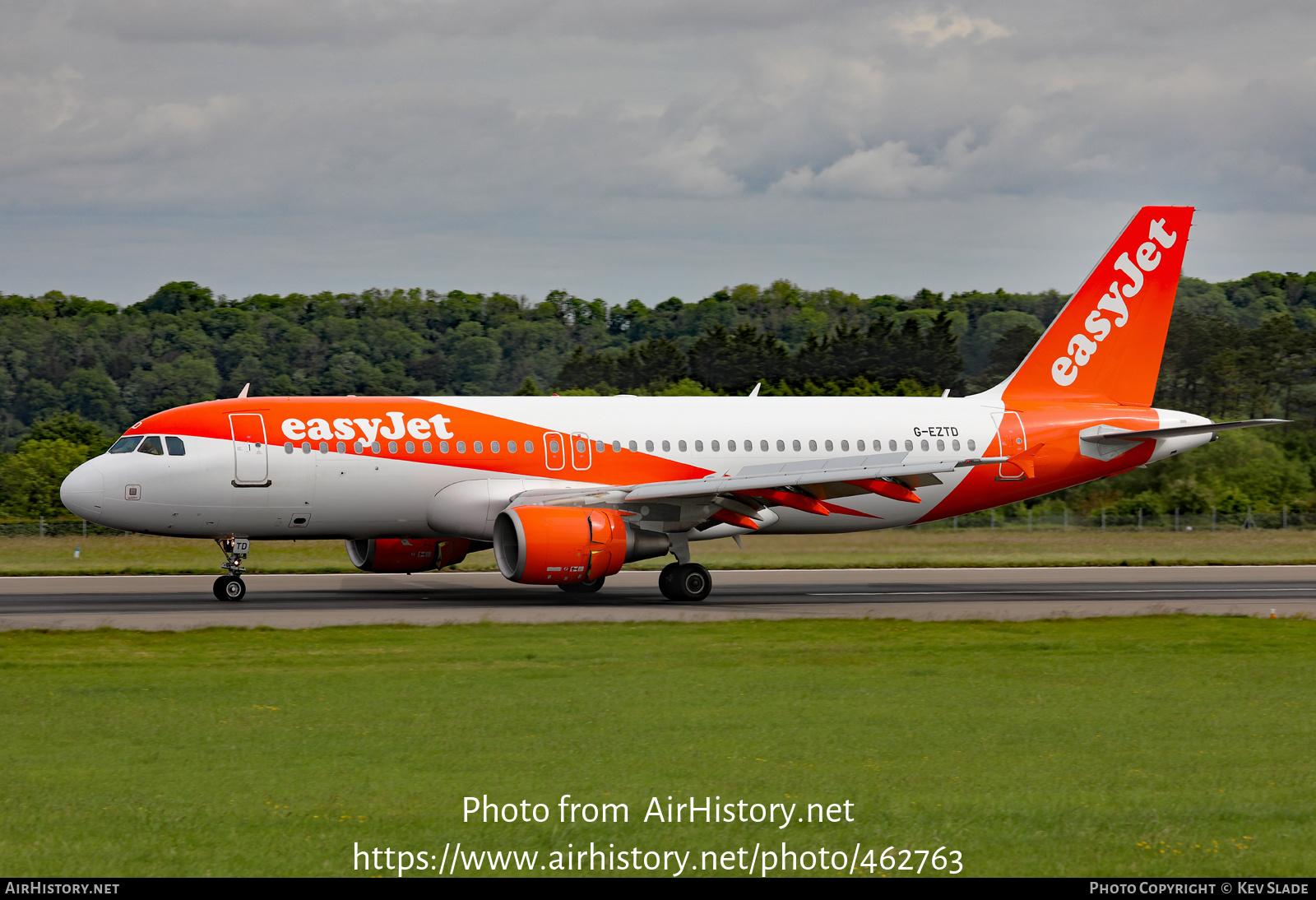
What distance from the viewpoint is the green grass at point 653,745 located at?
916 cm

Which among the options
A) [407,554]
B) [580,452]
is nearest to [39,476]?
[407,554]

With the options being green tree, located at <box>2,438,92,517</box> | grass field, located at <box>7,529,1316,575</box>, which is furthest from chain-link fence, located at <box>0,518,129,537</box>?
green tree, located at <box>2,438,92,517</box>

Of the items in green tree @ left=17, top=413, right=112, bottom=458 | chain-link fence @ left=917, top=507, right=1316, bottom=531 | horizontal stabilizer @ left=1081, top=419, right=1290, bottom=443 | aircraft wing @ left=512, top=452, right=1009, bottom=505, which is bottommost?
chain-link fence @ left=917, top=507, right=1316, bottom=531

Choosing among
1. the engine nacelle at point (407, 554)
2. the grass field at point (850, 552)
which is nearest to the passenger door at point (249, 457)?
the engine nacelle at point (407, 554)

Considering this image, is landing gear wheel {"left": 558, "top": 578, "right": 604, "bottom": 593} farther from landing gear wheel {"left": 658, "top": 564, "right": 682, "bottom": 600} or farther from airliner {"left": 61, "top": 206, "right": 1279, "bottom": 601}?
landing gear wheel {"left": 658, "top": 564, "right": 682, "bottom": 600}

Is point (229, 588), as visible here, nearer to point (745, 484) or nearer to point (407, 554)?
point (407, 554)

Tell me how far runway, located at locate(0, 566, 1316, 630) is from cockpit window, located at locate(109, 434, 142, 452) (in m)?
2.91

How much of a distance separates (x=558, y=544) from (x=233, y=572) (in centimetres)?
679

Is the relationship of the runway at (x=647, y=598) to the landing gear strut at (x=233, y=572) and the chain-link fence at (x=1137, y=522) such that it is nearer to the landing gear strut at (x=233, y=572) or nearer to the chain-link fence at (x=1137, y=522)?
the landing gear strut at (x=233, y=572)

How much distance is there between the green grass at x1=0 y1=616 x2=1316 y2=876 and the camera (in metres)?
9.16

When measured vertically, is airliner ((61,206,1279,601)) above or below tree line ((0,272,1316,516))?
below

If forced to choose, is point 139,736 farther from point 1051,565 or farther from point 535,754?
point 1051,565

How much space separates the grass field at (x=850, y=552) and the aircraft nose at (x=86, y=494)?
9642 millimetres

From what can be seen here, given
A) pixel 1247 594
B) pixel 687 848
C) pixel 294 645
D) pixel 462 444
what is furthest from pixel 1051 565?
pixel 687 848
